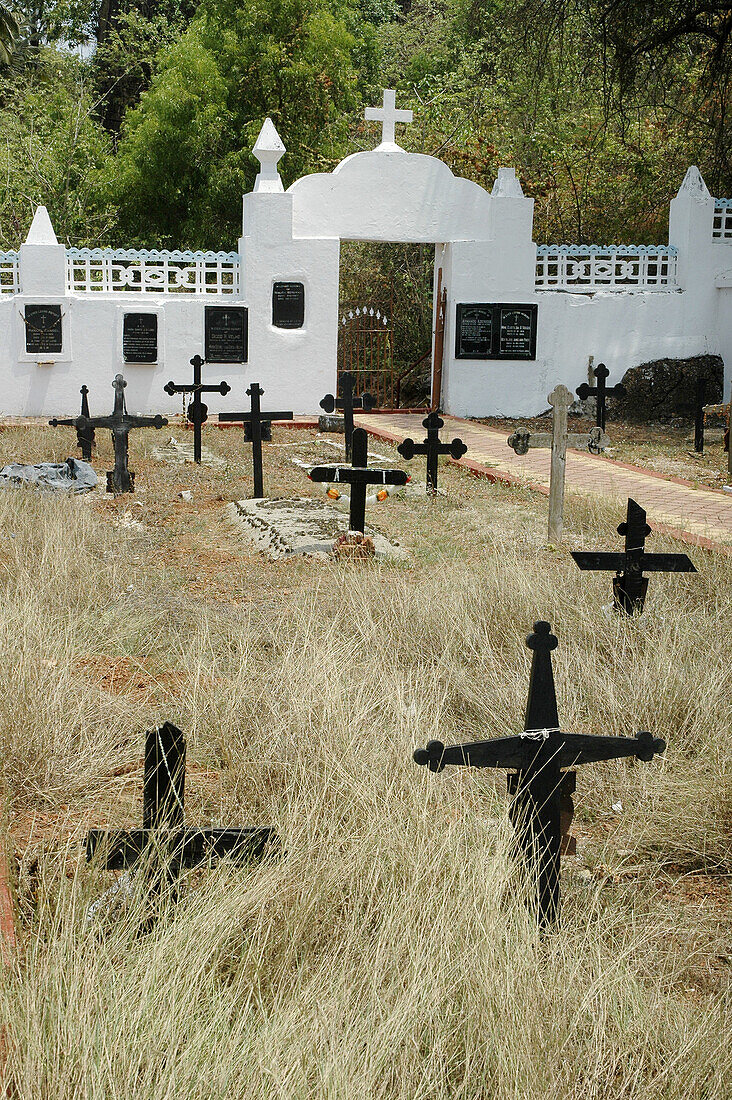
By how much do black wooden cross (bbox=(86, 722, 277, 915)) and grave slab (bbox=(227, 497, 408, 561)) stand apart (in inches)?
221

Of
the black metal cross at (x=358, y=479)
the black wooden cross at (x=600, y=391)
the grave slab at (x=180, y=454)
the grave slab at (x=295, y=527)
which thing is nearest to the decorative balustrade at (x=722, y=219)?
the black wooden cross at (x=600, y=391)

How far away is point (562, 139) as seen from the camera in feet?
75.8

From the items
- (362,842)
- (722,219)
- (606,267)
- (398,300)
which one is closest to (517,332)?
(606,267)

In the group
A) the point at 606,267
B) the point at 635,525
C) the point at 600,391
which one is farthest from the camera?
the point at 606,267

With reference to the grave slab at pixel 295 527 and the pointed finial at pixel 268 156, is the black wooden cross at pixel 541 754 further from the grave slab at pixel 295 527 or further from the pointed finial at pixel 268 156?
the pointed finial at pixel 268 156

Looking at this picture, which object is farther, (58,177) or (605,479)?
(58,177)

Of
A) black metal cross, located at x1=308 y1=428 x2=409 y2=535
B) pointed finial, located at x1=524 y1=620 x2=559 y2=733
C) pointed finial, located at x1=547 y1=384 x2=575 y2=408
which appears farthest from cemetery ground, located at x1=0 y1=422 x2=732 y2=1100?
pointed finial, located at x1=547 y1=384 x2=575 y2=408

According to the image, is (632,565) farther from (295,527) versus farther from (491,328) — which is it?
(491,328)

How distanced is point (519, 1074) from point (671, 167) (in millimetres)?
21767

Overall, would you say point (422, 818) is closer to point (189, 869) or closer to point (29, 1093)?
point (189, 869)

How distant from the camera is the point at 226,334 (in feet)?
59.9

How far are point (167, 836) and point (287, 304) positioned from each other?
15.7m

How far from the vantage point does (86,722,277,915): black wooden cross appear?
3396mm

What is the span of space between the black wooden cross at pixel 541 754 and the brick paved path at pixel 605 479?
5.80 m
